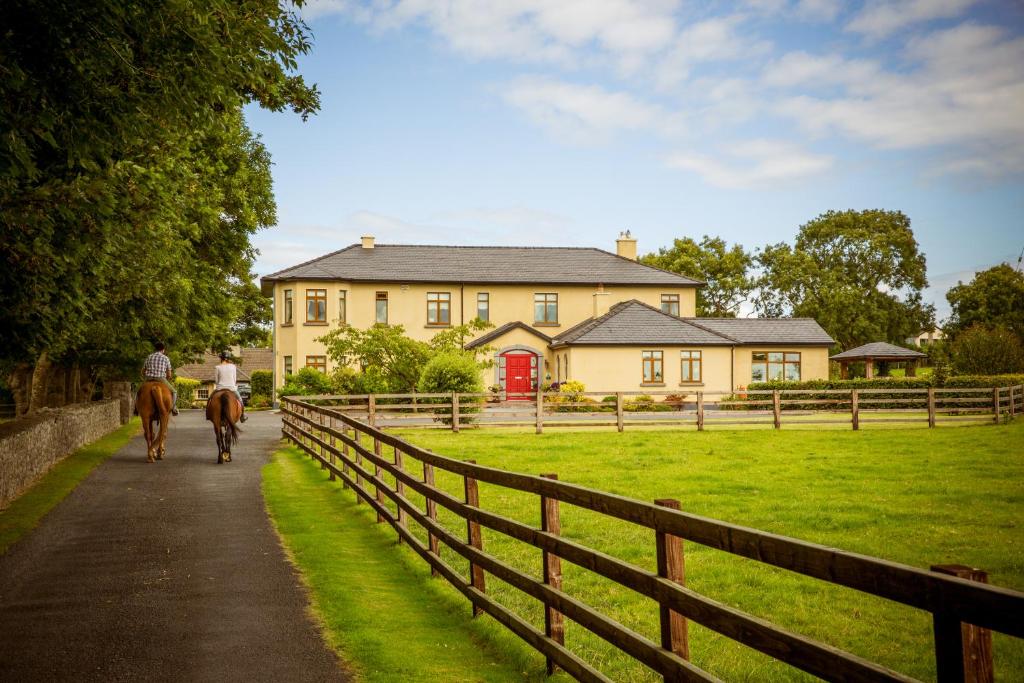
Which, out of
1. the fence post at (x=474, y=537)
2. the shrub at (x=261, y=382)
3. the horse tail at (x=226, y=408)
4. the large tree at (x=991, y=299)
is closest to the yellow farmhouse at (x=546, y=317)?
the shrub at (x=261, y=382)

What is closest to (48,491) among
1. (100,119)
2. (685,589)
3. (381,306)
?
(100,119)

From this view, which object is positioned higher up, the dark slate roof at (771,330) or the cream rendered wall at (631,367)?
the dark slate roof at (771,330)

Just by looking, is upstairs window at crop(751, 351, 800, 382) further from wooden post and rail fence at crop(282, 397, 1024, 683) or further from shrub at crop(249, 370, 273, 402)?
wooden post and rail fence at crop(282, 397, 1024, 683)

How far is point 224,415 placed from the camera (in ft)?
63.1

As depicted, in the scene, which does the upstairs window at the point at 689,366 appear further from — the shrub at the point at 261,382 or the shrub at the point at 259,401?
the shrub at the point at 261,382

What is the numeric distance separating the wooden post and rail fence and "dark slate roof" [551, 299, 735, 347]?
40.2 m

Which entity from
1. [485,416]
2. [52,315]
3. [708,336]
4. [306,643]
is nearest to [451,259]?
[708,336]

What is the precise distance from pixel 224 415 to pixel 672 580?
16036 millimetres

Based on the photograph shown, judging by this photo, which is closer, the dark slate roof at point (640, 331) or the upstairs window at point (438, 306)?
the dark slate roof at point (640, 331)

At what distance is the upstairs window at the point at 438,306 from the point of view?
2168 inches

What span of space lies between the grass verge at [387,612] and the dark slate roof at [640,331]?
36860 mm

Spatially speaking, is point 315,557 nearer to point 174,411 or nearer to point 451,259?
point 174,411

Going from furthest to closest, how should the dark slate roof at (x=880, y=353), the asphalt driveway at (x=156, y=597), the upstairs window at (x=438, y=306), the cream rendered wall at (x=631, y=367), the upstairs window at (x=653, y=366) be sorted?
the dark slate roof at (x=880, y=353) → the upstairs window at (x=438, y=306) → the upstairs window at (x=653, y=366) → the cream rendered wall at (x=631, y=367) → the asphalt driveway at (x=156, y=597)

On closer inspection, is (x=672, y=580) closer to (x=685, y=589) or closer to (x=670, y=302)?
(x=685, y=589)
